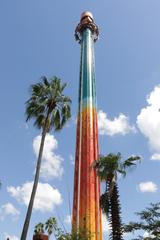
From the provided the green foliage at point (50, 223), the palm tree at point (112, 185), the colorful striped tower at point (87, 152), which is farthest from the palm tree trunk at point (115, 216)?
the green foliage at point (50, 223)

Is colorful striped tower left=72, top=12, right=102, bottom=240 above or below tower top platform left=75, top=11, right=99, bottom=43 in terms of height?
below

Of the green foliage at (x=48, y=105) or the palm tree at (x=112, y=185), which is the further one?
the green foliage at (x=48, y=105)

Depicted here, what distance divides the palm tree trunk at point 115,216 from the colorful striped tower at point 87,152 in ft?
40.9

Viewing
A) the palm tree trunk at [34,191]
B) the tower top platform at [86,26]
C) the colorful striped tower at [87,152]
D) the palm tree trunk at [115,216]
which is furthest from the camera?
the tower top platform at [86,26]

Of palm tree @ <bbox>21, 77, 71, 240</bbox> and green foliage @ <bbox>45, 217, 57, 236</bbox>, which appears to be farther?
green foliage @ <bbox>45, 217, 57, 236</bbox>

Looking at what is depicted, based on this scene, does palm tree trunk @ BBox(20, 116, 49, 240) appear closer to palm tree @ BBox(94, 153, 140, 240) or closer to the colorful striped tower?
palm tree @ BBox(94, 153, 140, 240)

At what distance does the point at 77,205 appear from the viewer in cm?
4112

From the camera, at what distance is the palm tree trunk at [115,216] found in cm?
2130

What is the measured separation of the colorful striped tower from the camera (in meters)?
40.0

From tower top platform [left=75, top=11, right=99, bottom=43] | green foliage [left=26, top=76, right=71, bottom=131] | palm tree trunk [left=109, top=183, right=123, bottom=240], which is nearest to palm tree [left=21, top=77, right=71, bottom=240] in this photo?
green foliage [left=26, top=76, right=71, bottom=131]

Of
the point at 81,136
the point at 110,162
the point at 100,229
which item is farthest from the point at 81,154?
the point at 110,162

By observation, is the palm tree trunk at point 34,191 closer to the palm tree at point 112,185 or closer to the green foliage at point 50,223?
the palm tree at point 112,185

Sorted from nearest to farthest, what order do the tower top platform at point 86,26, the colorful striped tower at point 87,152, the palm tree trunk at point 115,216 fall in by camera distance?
the palm tree trunk at point 115,216, the colorful striped tower at point 87,152, the tower top platform at point 86,26

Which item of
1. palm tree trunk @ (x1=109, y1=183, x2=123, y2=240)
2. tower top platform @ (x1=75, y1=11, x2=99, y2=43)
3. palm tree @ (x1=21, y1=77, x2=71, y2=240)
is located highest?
tower top platform @ (x1=75, y1=11, x2=99, y2=43)
